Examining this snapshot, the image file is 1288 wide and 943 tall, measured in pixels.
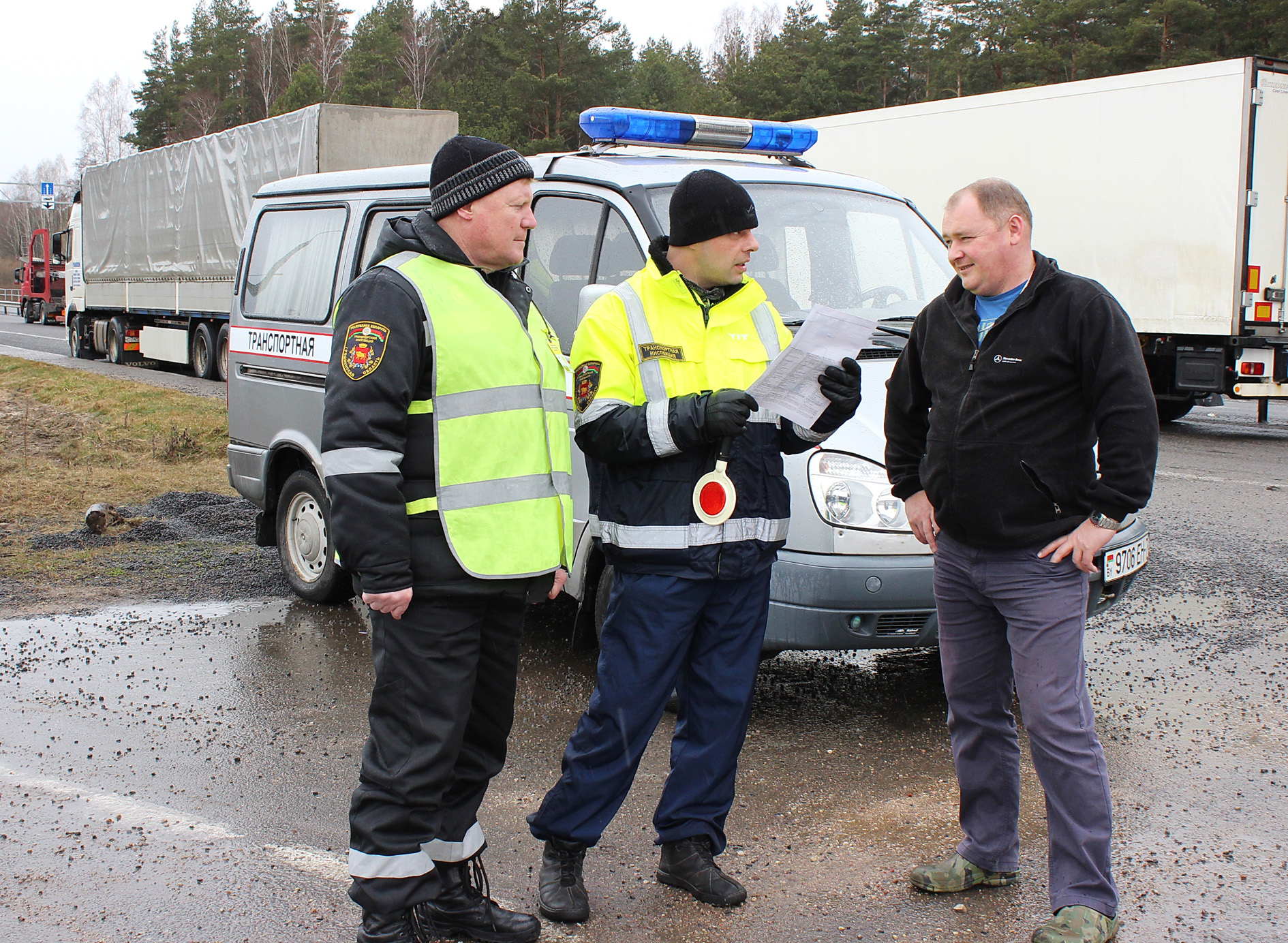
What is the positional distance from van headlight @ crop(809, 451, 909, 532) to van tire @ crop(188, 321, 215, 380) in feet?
58.1

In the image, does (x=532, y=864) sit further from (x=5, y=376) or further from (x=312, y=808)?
(x=5, y=376)

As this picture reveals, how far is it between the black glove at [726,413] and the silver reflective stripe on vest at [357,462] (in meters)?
0.82

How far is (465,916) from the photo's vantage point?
3156 millimetres

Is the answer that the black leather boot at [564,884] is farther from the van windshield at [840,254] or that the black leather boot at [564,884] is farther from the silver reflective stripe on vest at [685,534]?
the van windshield at [840,254]

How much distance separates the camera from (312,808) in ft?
12.9

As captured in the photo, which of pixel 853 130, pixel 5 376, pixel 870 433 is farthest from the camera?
pixel 5 376

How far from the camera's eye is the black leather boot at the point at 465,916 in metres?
3.14

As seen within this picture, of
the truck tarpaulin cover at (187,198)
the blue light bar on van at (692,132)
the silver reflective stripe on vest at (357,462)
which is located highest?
the truck tarpaulin cover at (187,198)

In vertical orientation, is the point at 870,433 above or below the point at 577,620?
above

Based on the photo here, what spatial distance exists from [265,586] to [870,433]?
3.94 meters

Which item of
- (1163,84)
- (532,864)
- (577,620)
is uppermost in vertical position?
(1163,84)

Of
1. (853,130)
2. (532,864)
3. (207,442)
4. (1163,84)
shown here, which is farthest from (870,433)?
(853,130)

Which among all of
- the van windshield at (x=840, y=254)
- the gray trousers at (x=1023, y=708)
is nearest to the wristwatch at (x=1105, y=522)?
the gray trousers at (x=1023, y=708)

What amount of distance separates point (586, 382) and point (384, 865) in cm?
134
